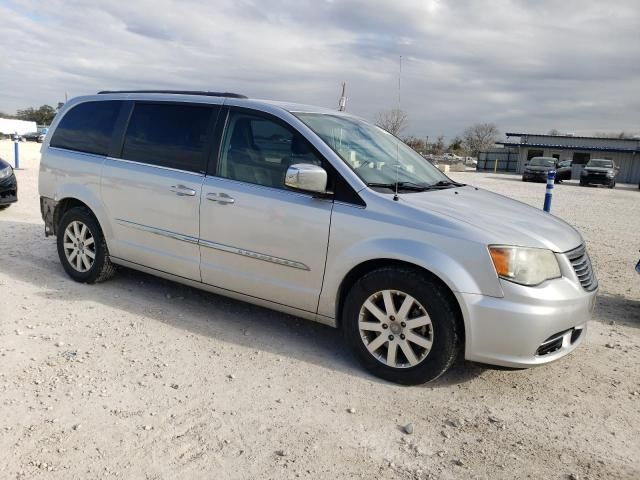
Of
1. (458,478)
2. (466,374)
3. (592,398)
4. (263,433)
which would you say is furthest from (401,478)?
(592,398)

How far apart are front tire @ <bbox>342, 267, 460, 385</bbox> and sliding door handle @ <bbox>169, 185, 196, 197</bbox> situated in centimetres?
158

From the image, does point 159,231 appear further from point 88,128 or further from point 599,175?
point 599,175

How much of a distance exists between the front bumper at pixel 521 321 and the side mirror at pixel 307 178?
1.19 m

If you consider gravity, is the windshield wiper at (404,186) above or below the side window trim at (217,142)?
below

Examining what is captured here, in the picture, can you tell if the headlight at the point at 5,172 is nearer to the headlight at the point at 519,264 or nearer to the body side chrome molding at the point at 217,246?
the body side chrome molding at the point at 217,246

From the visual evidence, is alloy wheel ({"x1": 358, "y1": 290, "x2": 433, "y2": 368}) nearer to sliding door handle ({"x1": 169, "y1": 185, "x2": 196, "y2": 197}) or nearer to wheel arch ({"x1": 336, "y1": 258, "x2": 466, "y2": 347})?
wheel arch ({"x1": 336, "y1": 258, "x2": 466, "y2": 347})

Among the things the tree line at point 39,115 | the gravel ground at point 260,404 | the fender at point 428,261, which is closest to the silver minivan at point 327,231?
the fender at point 428,261

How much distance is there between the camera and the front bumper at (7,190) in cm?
872

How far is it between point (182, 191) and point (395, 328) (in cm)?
209

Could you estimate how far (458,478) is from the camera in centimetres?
265

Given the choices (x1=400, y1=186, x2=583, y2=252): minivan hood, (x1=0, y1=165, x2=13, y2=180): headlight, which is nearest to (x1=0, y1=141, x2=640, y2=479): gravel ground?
(x1=400, y1=186, x2=583, y2=252): minivan hood

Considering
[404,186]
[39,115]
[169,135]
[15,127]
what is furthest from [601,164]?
[39,115]

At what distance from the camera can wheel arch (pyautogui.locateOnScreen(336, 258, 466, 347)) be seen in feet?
11.1

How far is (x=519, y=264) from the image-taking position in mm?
3271
